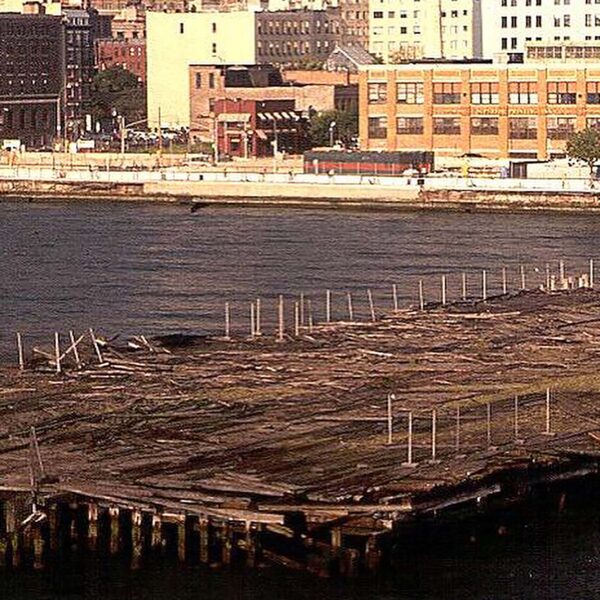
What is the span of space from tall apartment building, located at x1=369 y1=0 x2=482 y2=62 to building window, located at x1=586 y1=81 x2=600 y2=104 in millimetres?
24968

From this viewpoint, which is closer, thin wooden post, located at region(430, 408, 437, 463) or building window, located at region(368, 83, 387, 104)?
thin wooden post, located at region(430, 408, 437, 463)

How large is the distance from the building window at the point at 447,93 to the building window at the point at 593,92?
3.71 m

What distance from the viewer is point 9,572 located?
859 inches

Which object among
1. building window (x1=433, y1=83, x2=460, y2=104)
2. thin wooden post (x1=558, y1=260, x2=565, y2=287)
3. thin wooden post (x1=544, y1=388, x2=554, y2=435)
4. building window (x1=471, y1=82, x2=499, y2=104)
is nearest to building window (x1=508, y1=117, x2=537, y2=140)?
building window (x1=471, y1=82, x2=499, y2=104)

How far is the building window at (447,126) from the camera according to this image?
7006 centimetres

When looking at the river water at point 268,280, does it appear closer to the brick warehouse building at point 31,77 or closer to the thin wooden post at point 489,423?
the thin wooden post at point 489,423

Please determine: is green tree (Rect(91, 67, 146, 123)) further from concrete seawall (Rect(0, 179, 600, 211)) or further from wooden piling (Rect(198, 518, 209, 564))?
wooden piling (Rect(198, 518, 209, 564))

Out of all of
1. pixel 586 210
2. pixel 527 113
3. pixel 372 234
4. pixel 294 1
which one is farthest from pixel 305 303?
pixel 294 1

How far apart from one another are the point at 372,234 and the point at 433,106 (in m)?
16.5

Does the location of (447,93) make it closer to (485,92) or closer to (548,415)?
(485,92)

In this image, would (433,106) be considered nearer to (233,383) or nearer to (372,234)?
(372,234)

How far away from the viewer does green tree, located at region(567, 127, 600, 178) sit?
215 ft

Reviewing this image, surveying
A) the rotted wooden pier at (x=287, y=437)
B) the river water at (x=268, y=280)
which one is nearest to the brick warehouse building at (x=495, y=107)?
the river water at (x=268, y=280)

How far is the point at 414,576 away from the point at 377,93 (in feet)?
165
